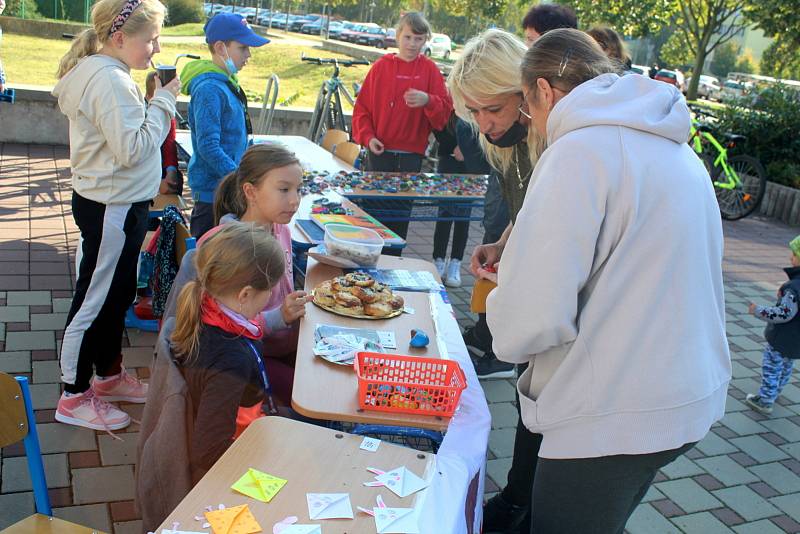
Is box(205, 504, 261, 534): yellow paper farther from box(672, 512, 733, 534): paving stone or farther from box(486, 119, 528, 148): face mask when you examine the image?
box(672, 512, 733, 534): paving stone

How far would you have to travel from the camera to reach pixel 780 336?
150 inches

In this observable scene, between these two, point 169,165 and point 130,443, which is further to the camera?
point 169,165

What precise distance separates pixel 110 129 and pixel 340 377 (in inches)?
53.0

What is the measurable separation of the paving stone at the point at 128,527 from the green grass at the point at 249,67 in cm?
857

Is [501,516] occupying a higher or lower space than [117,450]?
higher

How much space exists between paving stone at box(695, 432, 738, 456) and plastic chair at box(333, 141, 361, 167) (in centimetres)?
299

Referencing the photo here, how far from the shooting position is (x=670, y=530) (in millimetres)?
2934

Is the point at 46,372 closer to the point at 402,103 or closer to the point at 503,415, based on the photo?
the point at 503,415

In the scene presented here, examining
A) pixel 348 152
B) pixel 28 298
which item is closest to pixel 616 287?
pixel 28 298

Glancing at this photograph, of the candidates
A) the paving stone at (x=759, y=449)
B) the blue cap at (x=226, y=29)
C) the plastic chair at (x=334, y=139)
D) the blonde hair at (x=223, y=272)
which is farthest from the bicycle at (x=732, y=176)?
the blonde hair at (x=223, y=272)

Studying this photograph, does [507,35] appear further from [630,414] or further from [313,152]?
[313,152]

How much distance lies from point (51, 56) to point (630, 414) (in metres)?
14.9

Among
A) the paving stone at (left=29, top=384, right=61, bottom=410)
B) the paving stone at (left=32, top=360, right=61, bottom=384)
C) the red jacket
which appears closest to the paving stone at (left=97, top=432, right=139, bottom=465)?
the paving stone at (left=29, top=384, right=61, bottom=410)

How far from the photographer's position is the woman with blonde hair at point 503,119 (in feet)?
7.69
